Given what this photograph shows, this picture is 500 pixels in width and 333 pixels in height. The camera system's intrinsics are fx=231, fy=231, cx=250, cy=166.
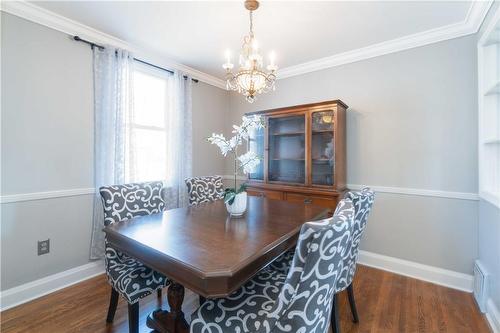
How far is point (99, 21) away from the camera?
2.18m

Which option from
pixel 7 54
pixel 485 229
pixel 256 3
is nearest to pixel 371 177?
pixel 485 229

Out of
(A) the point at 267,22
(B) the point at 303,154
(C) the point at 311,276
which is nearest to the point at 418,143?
(B) the point at 303,154

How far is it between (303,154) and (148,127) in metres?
1.98

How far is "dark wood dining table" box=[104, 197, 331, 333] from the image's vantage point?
948 mm

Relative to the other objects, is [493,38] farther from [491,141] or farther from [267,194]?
[267,194]

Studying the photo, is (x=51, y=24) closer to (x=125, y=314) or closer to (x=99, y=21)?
(x=99, y=21)

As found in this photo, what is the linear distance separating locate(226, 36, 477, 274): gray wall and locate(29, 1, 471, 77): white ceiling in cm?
34

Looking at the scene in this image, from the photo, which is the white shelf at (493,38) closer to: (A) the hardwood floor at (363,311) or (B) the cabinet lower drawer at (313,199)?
(B) the cabinet lower drawer at (313,199)

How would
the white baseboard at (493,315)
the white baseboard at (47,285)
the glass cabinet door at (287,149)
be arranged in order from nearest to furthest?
the white baseboard at (493,315)
the white baseboard at (47,285)
the glass cabinet door at (287,149)

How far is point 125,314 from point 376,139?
116 inches

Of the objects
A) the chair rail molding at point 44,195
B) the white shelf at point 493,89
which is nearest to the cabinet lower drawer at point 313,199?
the white shelf at point 493,89

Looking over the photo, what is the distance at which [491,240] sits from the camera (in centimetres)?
178

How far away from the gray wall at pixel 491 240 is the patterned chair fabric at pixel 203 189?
2.17 meters

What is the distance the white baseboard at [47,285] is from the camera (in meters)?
1.86
